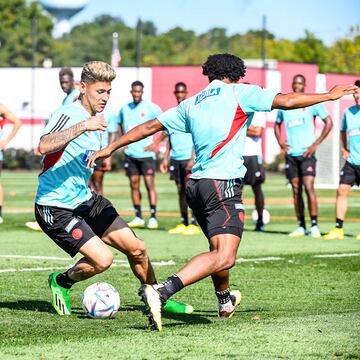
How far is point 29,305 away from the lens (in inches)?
399

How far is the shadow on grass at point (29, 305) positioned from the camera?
9.91m

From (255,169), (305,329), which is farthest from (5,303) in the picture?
(255,169)

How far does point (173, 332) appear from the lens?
27.4 ft

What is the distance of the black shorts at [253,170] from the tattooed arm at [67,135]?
386 inches

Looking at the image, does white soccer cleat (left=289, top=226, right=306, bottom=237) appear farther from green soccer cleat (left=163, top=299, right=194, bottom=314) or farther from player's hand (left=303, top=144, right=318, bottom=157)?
green soccer cleat (left=163, top=299, right=194, bottom=314)

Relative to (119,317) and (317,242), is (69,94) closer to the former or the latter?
(317,242)

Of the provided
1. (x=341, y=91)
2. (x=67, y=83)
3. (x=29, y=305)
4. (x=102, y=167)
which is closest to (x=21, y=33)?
(x=102, y=167)

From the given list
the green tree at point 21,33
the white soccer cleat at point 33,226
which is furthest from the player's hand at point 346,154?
the green tree at point 21,33

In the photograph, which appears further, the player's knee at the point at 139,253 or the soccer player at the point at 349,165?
the soccer player at the point at 349,165

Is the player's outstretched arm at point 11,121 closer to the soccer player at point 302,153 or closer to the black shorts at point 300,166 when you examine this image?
the soccer player at point 302,153

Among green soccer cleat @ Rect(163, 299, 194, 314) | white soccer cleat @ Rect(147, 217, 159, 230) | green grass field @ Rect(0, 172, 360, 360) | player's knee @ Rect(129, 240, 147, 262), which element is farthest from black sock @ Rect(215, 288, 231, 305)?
white soccer cleat @ Rect(147, 217, 159, 230)

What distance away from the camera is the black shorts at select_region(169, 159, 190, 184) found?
62.8 ft

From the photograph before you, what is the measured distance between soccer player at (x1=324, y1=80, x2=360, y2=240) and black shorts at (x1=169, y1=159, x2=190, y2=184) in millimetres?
2680

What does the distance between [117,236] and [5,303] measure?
1409 mm
